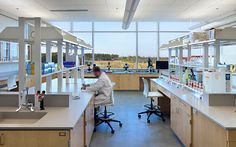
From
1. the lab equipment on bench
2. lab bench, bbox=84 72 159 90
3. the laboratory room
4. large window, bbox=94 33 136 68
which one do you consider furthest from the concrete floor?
large window, bbox=94 33 136 68

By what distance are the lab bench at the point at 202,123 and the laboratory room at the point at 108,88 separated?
1 cm

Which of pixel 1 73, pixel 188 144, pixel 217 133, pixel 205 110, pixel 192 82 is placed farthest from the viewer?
pixel 1 73

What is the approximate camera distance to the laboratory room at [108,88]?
2789mm

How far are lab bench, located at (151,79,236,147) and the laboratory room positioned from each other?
10 mm

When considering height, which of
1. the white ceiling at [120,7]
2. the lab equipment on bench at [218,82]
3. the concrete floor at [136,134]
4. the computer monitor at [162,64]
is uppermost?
the white ceiling at [120,7]

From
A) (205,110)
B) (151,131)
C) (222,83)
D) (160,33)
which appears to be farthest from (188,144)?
(160,33)

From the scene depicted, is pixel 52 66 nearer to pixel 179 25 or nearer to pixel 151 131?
pixel 151 131

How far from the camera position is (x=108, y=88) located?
5039mm

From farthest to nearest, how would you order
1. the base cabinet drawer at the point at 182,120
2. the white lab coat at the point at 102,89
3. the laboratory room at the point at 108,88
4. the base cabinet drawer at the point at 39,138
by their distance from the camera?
the white lab coat at the point at 102,89 < the base cabinet drawer at the point at 182,120 < the laboratory room at the point at 108,88 < the base cabinet drawer at the point at 39,138

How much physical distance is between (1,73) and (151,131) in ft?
18.7

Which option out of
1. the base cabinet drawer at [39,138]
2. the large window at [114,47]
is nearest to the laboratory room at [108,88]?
the base cabinet drawer at [39,138]

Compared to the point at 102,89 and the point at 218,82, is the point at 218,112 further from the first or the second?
the point at 102,89

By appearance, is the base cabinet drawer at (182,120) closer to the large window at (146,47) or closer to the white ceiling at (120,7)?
the white ceiling at (120,7)

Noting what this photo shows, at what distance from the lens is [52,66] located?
3.62 metres
